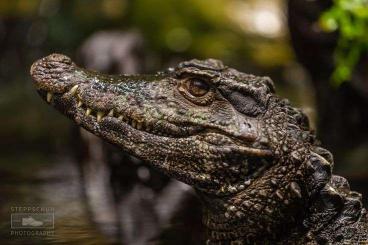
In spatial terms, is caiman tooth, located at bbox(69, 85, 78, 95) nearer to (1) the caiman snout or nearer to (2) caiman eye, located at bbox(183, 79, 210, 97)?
(1) the caiman snout

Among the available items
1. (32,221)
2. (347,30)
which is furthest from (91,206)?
(347,30)

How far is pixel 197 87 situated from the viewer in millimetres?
5078

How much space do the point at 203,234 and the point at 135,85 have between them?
1.57 m

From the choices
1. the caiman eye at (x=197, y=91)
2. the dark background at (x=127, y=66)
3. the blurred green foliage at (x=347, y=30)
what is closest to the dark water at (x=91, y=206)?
the dark background at (x=127, y=66)

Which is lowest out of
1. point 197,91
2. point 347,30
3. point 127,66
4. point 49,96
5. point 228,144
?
point 49,96

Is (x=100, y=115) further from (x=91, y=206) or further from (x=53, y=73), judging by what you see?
(x=91, y=206)

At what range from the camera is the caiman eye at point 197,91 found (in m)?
5.04

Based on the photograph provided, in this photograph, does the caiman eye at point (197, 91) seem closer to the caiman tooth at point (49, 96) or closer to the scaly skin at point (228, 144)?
the scaly skin at point (228, 144)

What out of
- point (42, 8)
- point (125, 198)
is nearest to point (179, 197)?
point (125, 198)

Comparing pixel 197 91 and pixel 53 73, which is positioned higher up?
pixel 197 91

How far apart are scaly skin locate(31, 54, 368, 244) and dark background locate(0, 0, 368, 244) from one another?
1054 mm

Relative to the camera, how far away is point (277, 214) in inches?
191

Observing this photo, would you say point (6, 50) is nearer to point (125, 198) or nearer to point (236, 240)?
point (125, 198)

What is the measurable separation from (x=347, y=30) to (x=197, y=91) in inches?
124
